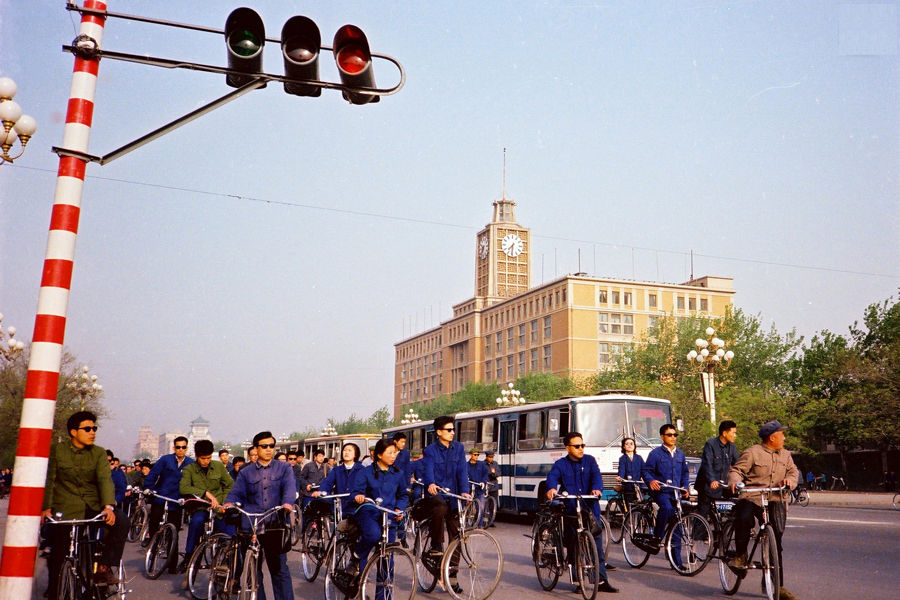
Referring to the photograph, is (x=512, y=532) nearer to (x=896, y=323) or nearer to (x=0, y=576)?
(x=0, y=576)

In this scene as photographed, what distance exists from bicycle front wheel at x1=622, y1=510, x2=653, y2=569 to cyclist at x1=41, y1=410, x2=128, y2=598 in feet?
22.7

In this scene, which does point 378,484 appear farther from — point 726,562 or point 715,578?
point 715,578

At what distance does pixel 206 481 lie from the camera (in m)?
10.5

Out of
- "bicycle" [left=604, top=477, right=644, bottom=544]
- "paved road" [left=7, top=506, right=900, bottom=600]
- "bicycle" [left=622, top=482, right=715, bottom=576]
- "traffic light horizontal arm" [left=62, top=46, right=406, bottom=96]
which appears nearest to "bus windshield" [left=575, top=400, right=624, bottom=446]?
"paved road" [left=7, top=506, right=900, bottom=600]

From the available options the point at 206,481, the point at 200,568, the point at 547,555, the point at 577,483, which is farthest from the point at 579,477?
the point at 206,481

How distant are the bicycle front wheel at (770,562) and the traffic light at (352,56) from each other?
5.78 metres

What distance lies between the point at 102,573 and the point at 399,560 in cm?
269

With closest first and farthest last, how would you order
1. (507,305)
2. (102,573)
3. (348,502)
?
(102,573)
(348,502)
(507,305)

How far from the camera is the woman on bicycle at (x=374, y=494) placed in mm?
8062

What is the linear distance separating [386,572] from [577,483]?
2949 millimetres

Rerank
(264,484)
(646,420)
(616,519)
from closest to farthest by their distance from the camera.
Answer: (264,484), (616,519), (646,420)

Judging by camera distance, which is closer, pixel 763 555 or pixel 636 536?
pixel 763 555

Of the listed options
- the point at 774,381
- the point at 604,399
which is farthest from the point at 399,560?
the point at 774,381

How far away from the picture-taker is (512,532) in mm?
19344
